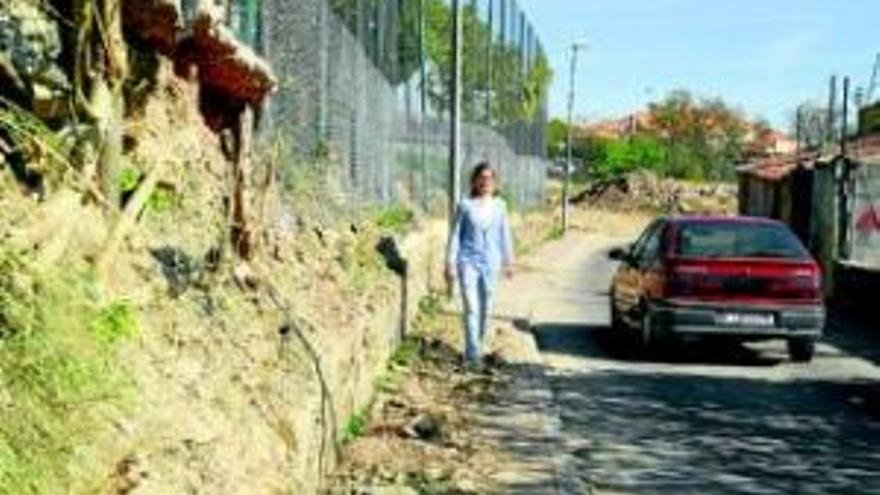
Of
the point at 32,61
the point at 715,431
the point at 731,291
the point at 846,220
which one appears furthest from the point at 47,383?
the point at 846,220

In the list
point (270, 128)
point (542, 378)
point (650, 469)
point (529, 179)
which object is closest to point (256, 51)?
point (270, 128)

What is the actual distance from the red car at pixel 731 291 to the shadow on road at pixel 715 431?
393 millimetres

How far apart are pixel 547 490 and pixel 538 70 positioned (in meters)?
44.5

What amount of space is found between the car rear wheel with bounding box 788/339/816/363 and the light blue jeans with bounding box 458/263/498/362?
4.00 metres

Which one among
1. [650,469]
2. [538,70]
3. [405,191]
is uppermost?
[538,70]

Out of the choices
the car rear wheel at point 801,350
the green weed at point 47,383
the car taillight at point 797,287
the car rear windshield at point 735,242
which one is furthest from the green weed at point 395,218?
the green weed at point 47,383

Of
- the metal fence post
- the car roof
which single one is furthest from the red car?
the metal fence post

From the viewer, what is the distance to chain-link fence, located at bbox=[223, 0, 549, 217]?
509 inches

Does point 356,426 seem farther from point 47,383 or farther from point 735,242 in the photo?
point 735,242

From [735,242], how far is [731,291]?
737 millimetres

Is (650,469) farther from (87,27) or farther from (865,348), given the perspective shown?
(865,348)

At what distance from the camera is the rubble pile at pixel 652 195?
8119 centimetres

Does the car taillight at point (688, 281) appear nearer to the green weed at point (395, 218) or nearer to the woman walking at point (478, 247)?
the woman walking at point (478, 247)

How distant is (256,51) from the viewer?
11555 mm
